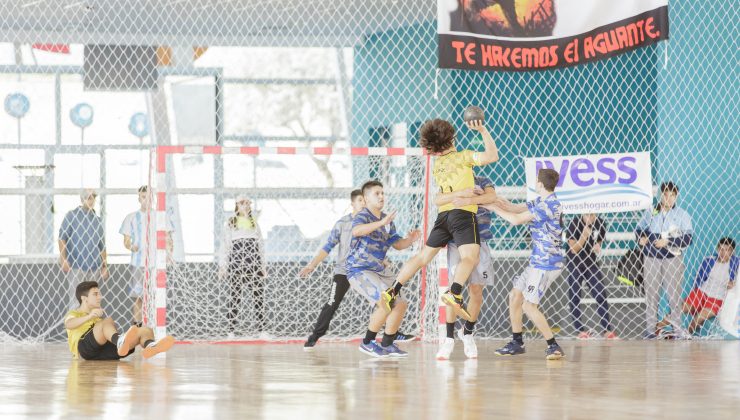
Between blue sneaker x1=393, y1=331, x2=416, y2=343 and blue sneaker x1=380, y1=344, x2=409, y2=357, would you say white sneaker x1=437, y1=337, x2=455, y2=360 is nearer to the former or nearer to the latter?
blue sneaker x1=380, y1=344, x2=409, y2=357

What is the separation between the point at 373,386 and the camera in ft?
18.1

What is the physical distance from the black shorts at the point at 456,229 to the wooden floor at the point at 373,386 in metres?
0.80

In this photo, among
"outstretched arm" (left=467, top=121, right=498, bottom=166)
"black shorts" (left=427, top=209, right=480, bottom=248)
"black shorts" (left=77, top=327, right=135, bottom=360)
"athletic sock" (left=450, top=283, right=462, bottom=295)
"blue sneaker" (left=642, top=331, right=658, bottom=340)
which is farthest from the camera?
"blue sneaker" (left=642, top=331, right=658, bottom=340)

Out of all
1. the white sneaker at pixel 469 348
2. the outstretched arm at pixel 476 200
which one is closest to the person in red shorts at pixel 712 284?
the white sneaker at pixel 469 348

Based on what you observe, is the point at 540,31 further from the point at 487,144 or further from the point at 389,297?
the point at 389,297

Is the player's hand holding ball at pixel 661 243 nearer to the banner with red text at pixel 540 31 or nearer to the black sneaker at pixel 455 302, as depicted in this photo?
the banner with red text at pixel 540 31

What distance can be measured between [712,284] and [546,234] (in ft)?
12.3

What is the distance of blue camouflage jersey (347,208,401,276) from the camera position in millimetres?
A: 8070

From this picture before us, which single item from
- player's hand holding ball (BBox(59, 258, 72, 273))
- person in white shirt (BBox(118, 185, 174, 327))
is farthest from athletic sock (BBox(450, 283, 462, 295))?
player's hand holding ball (BBox(59, 258, 72, 273))

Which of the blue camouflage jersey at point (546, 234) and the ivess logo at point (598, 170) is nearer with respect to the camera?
the blue camouflage jersey at point (546, 234)

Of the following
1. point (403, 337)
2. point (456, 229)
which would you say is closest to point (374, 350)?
point (456, 229)

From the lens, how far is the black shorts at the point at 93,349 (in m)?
7.67

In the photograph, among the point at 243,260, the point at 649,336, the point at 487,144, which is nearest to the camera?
the point at 487,144

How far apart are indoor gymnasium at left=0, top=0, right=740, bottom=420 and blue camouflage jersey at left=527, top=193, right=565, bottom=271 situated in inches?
0.6
